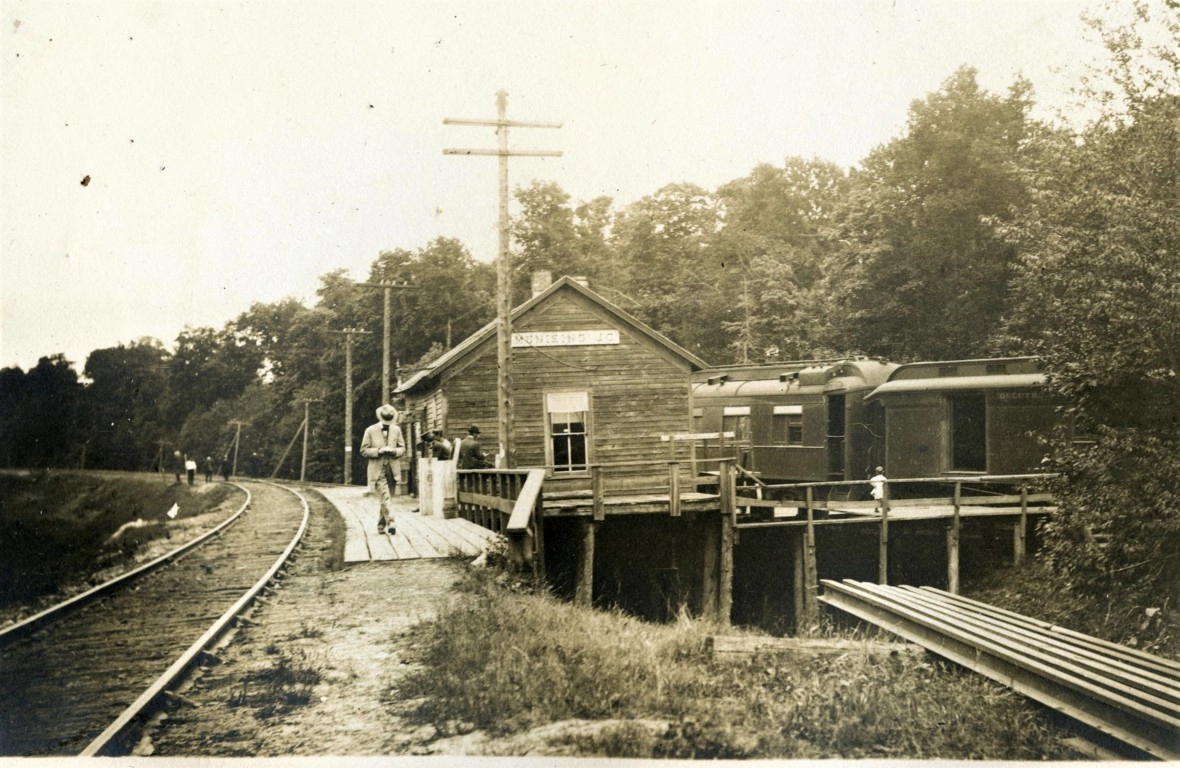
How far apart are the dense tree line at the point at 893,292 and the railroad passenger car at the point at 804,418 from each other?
3.95 feet

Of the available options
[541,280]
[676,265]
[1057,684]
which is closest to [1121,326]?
[1057,684]

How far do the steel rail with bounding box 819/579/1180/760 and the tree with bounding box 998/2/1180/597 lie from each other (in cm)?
237

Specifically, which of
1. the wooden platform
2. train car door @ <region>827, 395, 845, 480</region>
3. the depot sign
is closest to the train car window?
train car door @ <region>827, 395, 845, 480</region>

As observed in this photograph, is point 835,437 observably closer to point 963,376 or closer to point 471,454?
point 963,376

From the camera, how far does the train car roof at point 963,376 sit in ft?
39.0

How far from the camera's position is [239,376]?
6.72 m

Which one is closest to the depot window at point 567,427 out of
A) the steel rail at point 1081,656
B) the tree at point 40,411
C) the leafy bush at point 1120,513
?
the leafy bush at point 1120,513

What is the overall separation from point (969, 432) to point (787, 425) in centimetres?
365

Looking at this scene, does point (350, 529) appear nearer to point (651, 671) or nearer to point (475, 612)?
point (475, 612)

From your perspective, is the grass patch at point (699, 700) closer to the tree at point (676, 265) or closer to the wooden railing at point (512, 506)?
the wooden railing at point (512, 506)

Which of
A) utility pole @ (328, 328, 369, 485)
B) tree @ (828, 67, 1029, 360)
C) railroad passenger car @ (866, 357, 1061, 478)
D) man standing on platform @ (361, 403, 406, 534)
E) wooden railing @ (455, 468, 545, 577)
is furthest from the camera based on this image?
railroad passenger car @ (866, 357, 1061, 478)

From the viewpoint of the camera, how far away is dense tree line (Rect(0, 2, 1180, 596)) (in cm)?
623

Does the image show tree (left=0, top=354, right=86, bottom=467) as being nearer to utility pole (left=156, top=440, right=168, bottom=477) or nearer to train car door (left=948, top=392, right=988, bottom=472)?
utility pole (left=156, top=440, right=168, bottom=477)

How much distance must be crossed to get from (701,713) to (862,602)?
145 inches
